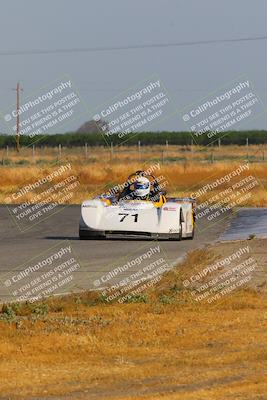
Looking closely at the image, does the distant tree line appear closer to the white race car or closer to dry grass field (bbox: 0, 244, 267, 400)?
the white race car

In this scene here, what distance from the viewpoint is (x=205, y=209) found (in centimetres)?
4072

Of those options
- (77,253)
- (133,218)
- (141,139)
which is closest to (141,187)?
(133,218)

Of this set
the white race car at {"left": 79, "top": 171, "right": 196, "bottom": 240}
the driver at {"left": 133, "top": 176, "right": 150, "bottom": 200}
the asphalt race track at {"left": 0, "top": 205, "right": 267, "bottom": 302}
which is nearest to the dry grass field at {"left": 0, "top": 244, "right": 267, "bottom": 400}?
the asphalt race track at {"left": 0, "top": 205, "right": 267, "bottom": 302}

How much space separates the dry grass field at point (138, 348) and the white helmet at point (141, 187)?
427 inches

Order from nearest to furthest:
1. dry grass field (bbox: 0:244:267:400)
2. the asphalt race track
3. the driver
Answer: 1. dry grass field (bbox: 0:244:267:400)
2. the asphalt race track
3. the driver

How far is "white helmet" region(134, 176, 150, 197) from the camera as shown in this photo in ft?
91.1

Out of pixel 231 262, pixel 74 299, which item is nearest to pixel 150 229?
pixel 231 262

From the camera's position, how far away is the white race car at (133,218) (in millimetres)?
27234

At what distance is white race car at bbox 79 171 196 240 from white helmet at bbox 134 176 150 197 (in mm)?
206

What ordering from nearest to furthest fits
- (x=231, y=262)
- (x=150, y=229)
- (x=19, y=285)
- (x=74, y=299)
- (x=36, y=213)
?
(x=74, y=299) < (x=19, y=285) < (x=231, y=262) < (x=150, y=229) < (x=36, y=213)

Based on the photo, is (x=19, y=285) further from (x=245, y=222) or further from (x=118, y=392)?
(x=245, y=222)

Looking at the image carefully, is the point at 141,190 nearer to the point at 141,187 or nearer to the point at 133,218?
the point at 141,187

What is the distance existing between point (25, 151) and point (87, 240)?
255 ft

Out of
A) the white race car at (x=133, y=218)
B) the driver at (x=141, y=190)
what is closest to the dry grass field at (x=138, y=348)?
the white race car at (x=133, y=218)
